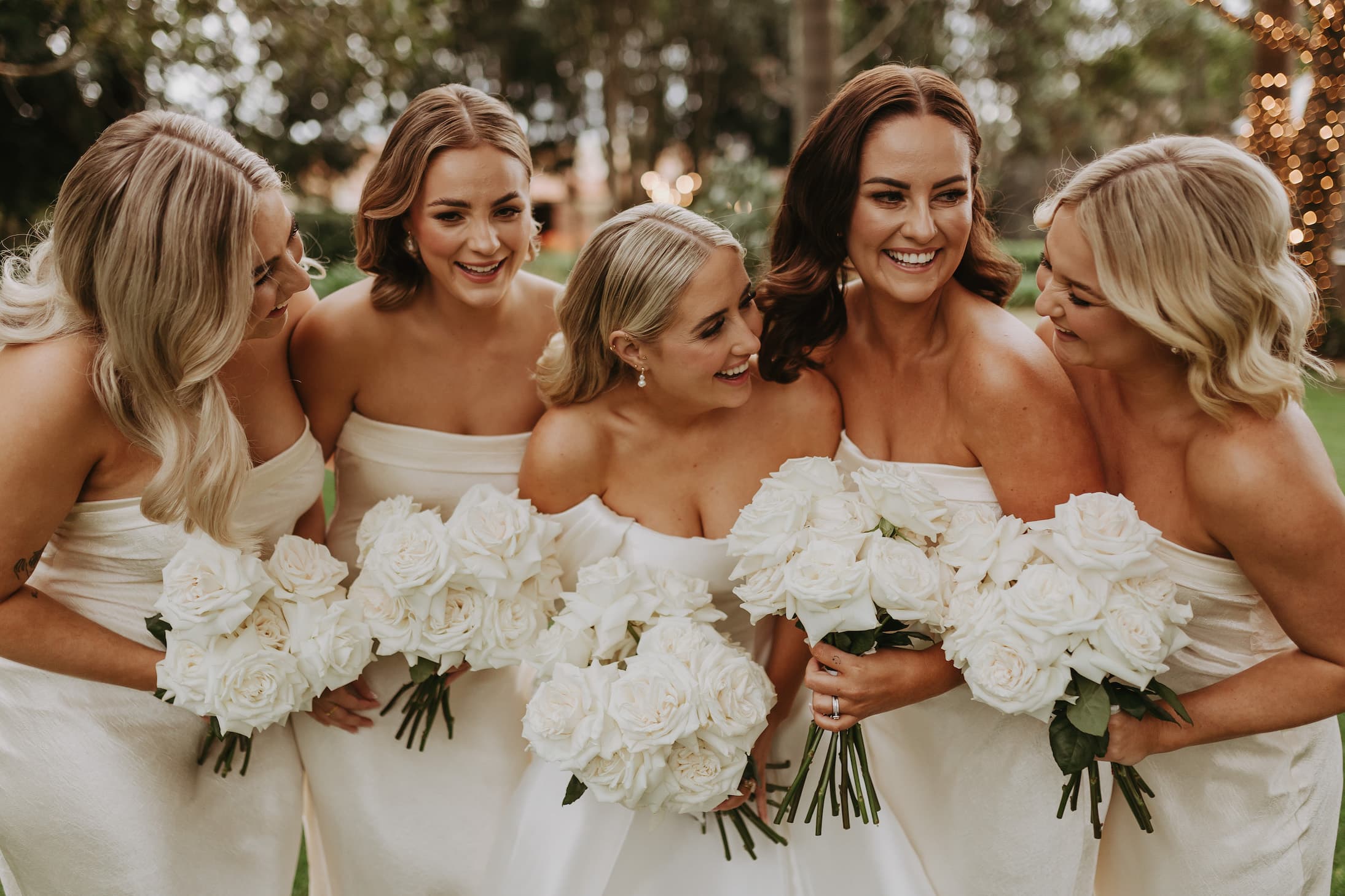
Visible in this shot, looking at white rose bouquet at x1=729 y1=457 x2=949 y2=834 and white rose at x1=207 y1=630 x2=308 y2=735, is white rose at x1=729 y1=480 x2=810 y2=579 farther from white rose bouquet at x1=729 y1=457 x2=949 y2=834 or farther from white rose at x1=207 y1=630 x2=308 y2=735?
white rose at x1=207 y1=630 x2=308 y2=735

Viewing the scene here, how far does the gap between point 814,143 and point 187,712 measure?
2.62 metres

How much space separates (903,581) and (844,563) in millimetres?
145

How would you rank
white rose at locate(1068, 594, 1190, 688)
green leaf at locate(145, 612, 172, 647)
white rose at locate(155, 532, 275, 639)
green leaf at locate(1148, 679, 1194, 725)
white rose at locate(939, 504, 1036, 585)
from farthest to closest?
green leaf at locate(145, 612, 172, 647)
white rose at locate(155, 532, 275, 639)
white rose at locate(939, 504, 1036, 585)
green leaf at locate(1148, 679, 1194, 725)
white rose at locate(1068, 594, 1190, 688)

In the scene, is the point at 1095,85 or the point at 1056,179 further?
the point at 1095,85

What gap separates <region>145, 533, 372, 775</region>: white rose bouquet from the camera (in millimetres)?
2607

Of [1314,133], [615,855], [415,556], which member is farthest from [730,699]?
[1314,133]

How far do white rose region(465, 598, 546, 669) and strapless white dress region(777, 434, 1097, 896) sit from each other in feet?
3.41

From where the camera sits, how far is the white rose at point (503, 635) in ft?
9.14

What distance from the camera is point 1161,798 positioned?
274 centimetres

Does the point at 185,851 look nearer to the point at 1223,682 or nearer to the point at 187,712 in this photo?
the point at 187,712

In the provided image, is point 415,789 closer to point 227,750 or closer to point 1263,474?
point 227,750

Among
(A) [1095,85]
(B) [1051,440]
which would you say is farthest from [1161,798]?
(A) [1095,85]

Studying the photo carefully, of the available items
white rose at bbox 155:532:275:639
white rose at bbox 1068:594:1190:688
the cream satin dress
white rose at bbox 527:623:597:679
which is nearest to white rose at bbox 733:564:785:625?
white rose at bbox 527:623:597:679

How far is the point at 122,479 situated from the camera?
278cm
